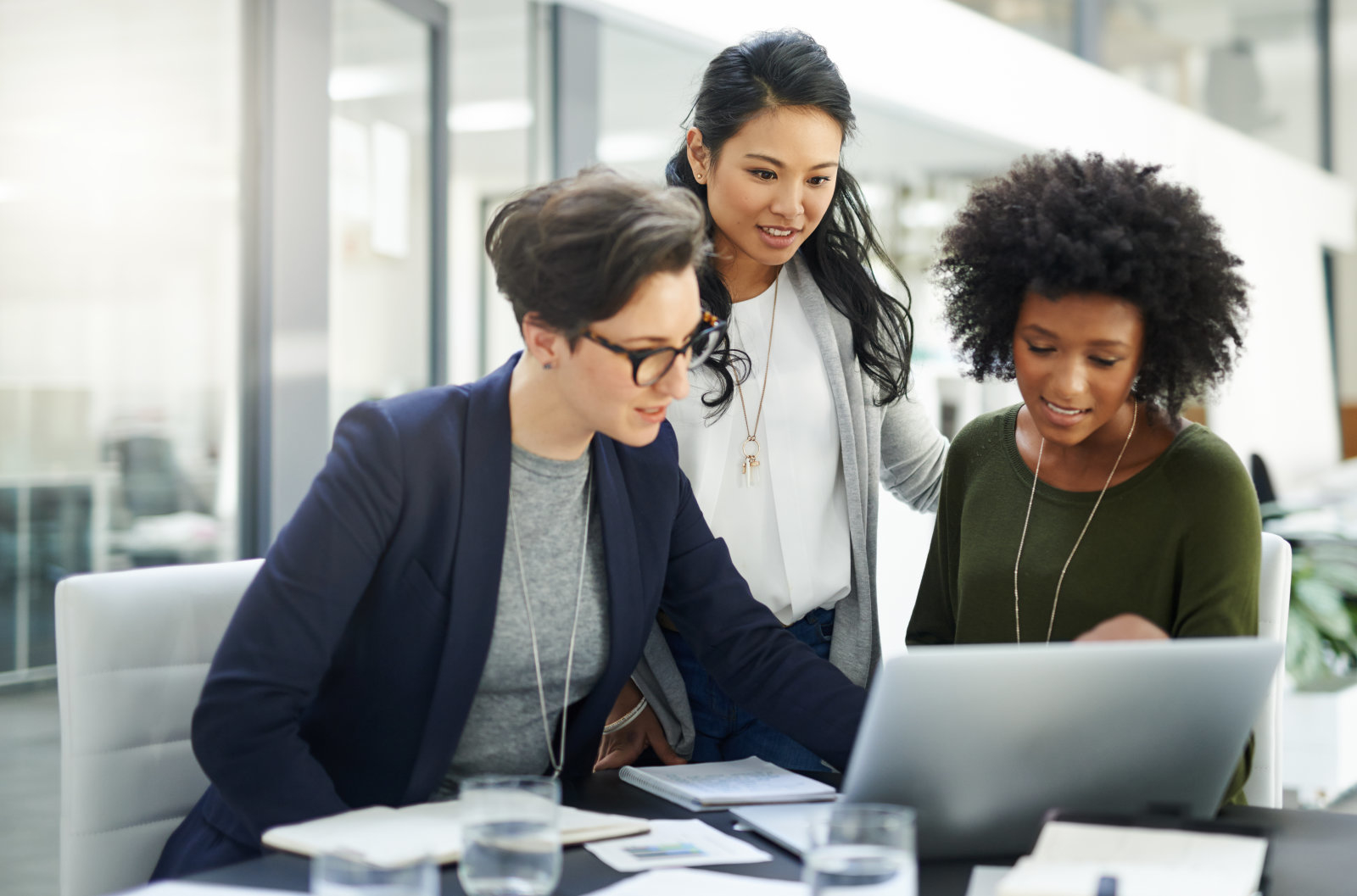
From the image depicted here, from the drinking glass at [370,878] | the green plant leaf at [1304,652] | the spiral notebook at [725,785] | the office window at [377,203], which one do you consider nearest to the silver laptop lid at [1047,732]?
the spiral notebook at [725,785]

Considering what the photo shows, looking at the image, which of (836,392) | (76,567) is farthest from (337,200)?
(836,392)

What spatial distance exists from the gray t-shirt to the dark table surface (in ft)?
0.56

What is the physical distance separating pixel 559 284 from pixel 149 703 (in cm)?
72

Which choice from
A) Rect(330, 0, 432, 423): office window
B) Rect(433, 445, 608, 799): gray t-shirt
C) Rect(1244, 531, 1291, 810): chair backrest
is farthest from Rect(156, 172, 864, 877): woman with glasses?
Rect(330, 0, 432, 423): office window

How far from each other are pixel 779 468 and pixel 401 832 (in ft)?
2.88

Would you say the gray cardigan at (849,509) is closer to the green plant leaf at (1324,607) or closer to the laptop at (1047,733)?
the laptop at (1047,733)

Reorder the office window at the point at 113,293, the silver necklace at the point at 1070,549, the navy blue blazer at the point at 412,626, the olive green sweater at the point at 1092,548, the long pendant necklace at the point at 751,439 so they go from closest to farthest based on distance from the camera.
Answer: the navy blue blazer at the point at 412,626
the olive green sweater at the point at 1092,548
the silver necklace at the point at 1070,549
the long pendant necklace at the point at 751,439
the office window at the point at 113,293

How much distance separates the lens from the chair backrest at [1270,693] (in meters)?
1.54

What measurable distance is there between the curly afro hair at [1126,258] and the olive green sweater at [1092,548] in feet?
0.31

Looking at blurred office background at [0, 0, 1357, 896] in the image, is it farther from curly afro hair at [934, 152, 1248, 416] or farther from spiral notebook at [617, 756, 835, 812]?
spiral notebook at [617, 756, 835, 812]

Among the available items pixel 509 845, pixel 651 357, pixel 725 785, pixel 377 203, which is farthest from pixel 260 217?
pixel 509 845

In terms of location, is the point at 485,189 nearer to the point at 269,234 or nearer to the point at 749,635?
the point at 269,234

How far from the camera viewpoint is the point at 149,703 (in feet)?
4.92

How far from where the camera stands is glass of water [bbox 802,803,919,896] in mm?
863
